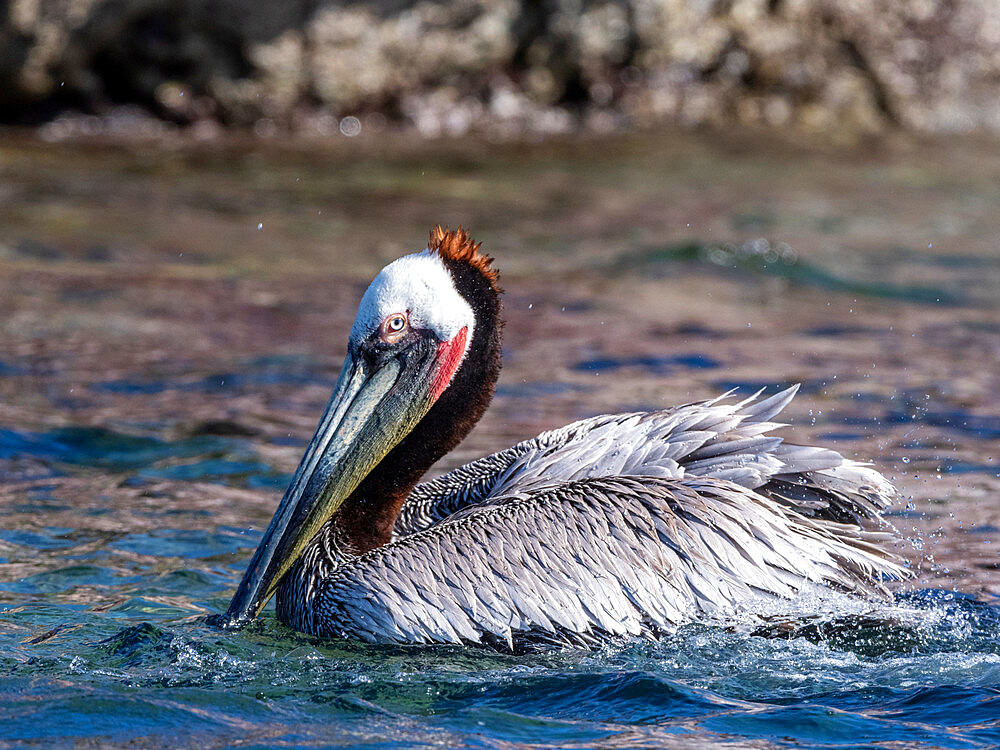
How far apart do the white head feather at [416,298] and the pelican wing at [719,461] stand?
1.85ft

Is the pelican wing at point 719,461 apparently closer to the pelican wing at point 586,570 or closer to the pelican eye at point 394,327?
the pelican wing at point 586,570

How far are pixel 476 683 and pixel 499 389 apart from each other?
3360mm

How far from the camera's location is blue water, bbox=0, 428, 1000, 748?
350 centimetres

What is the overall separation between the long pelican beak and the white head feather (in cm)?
6


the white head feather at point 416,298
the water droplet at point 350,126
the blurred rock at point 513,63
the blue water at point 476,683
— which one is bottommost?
the blue water at point 476,683

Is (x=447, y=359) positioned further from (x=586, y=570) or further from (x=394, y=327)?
(x=586, y=570)

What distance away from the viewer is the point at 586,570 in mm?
4020

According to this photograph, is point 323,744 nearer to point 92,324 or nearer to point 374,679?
point 374,679

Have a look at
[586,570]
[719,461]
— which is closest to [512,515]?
[586,570]

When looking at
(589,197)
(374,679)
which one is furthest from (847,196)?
(374,679)

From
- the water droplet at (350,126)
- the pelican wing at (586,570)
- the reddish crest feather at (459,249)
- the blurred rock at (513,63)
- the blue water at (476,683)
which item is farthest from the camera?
the water droplet at (350,126)

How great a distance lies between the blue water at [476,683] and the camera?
350 centimetres

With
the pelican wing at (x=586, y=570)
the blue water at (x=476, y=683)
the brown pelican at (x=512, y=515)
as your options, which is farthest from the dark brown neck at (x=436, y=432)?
the blue water at (x=476, y=683)

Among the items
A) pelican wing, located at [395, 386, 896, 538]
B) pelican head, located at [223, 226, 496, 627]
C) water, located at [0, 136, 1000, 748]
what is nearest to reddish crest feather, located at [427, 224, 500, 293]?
pelican head, located at [223, 226, 496, 627]
